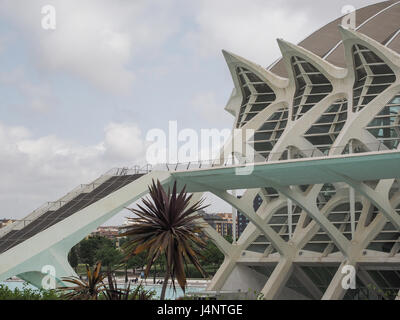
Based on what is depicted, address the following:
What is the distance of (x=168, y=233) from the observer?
776 inches

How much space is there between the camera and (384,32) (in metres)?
42.8

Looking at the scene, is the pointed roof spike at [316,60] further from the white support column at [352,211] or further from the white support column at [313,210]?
the white support column at [313,210]

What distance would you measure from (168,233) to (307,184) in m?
15.1

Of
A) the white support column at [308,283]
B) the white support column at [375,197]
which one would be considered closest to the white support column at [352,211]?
the white support column at [375,197]

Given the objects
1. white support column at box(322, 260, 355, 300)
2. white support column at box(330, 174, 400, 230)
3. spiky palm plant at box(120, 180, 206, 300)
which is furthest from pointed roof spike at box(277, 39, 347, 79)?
spiky palm plant at box(120, 180, 206, 300)

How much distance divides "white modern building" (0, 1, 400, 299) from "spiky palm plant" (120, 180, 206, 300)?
7.71 meters

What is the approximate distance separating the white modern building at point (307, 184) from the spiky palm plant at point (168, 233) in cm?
771

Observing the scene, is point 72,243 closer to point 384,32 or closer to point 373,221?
A: point 373,221

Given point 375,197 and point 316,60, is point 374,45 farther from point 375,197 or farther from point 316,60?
point 375,197

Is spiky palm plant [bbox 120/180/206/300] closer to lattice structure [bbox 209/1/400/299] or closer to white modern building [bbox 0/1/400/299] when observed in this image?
white modern building [bbox 0/1/400/299]

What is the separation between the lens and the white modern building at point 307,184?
28047mm
